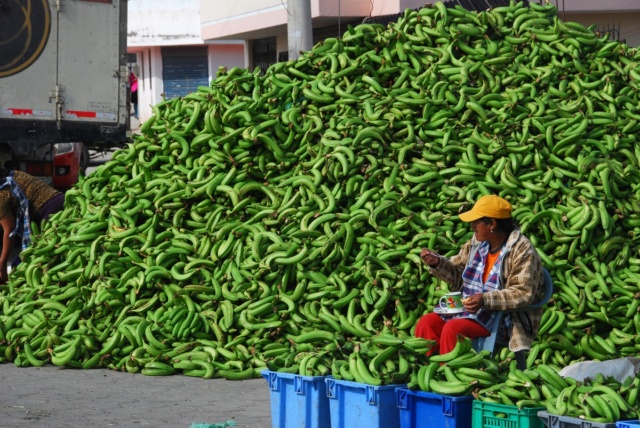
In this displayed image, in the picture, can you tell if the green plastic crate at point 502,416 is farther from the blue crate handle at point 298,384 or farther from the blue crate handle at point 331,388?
the blue crate handle at point 298,384

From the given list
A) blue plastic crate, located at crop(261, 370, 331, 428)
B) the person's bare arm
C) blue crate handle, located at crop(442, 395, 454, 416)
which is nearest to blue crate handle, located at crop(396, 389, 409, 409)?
blue crate handle, located at crop(442, 395, 454, 416)

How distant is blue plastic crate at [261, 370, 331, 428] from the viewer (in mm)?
6039

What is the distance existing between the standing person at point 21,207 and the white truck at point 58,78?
145 inches

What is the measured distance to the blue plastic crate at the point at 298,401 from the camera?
19.8 ft

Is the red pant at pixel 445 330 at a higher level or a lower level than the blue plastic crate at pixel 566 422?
higher

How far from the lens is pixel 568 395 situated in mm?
5016

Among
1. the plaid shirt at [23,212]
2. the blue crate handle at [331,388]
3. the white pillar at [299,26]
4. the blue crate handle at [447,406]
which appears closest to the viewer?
the blue crate handle at [447,406]

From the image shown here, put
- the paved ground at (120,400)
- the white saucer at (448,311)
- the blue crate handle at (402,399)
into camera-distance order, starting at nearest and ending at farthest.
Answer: the blue crate handle at (402,399) → the white saucer at (448,311) → the paved ground at (120,400)

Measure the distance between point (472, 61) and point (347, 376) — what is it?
5284 mm

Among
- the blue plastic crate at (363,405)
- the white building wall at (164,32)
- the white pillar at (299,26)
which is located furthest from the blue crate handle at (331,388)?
the white building wall at (164,32)

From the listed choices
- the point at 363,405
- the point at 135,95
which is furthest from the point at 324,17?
the point at 135,95

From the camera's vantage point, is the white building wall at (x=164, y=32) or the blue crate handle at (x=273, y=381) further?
the white building wall at (x=164, y=32)

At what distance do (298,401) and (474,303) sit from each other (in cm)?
111

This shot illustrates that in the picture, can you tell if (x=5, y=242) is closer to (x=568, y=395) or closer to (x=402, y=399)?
(x=402, y=399)
